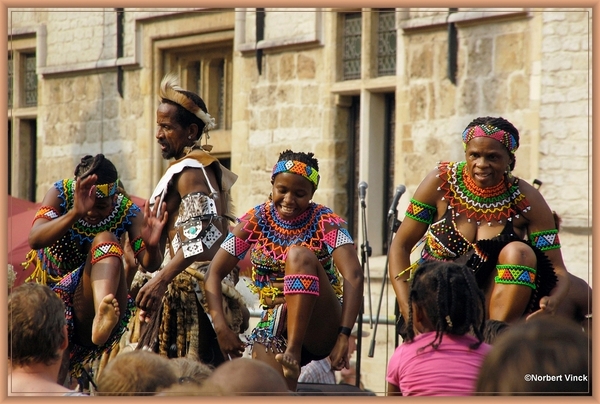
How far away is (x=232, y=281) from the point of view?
6402 millimetres

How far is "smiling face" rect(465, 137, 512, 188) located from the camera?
227 inches

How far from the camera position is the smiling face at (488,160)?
5777 millimetres

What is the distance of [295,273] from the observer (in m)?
5.49

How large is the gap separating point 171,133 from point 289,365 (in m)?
1.65

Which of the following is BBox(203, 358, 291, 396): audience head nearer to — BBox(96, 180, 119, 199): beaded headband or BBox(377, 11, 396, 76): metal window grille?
BBox(96, 180, 119, 199): beaded headband

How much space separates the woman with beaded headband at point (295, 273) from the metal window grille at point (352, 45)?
7345 mm

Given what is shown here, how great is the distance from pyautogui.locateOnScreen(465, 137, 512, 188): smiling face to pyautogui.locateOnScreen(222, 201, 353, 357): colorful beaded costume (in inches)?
28.9

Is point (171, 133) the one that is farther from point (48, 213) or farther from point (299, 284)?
point (299, 284)

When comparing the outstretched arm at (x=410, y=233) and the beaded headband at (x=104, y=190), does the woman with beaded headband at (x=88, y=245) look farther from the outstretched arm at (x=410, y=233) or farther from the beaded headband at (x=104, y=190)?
the outstretched arm at (x=410, y=233)

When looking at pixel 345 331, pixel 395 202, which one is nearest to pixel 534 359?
pixel 345 331

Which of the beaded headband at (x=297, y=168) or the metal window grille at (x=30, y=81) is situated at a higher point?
the metal window grille at (x=30, y=81)

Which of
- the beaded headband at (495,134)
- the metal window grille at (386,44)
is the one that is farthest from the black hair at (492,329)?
the metal window grille at (386,44)

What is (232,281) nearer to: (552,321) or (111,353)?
(111,353)

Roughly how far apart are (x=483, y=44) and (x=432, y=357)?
7.85m
